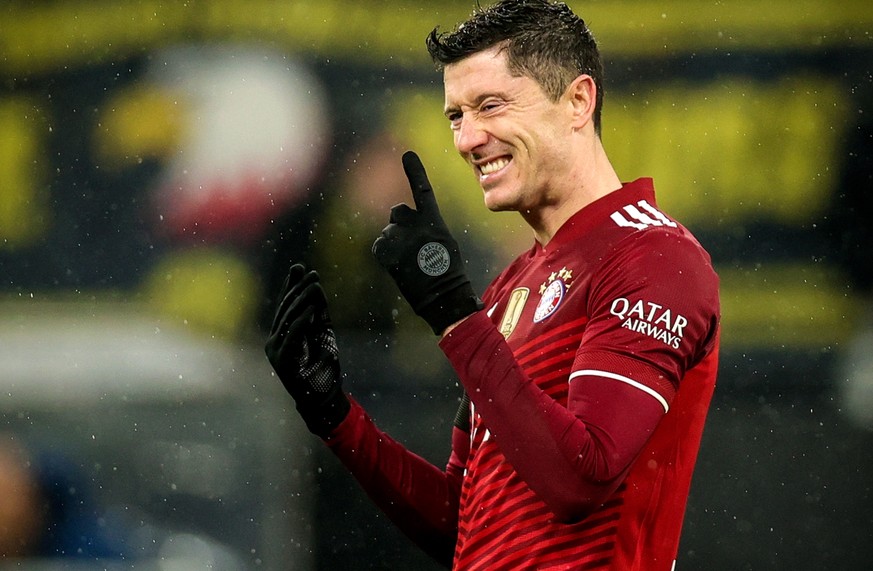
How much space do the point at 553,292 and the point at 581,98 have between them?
→ 1.34 feet

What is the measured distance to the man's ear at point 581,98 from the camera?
7.32 feet

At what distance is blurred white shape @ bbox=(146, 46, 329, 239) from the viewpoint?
14.7 feet

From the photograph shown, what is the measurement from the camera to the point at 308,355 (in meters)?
2.38

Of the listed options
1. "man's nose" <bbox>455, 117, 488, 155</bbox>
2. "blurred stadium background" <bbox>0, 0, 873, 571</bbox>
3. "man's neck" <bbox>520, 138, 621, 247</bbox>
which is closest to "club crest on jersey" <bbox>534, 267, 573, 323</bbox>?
"man's neck" <bbox>520, 138, 621, 247</bbox>

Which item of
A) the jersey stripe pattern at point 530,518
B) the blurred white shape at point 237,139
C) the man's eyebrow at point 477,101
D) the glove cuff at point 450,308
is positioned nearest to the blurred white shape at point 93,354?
the blurred white shape at point 237,139

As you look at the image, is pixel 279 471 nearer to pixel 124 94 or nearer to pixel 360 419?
pixel 124 94

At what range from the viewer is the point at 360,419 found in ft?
7.94

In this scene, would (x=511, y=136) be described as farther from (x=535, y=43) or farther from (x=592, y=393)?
(x=592, y=393)

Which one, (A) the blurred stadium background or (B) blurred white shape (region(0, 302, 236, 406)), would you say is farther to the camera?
(B) blurred white shape (region(0, 302, 236, 406))

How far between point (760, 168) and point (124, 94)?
7.78 feet

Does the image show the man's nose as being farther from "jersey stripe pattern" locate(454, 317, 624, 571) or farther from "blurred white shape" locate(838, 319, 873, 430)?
"blurred white shape" locate(838, 319, 873, 430)

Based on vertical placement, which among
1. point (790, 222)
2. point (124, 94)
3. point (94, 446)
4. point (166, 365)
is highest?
point (124, 94)

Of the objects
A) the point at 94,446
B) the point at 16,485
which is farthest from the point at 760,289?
the point at 16,485

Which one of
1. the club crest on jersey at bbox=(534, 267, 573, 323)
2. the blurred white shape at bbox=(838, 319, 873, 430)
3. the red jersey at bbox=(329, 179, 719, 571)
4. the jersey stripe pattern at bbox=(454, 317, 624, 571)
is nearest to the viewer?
the red jersey at bbox=(329, 179, 719, 571)
